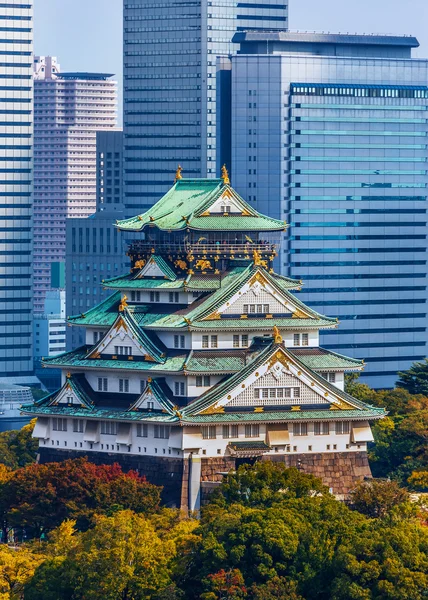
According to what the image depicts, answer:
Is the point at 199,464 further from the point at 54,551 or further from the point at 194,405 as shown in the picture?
the point at 54,551

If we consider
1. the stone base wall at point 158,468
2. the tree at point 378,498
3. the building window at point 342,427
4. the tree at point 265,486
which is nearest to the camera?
the tree at point 265,486

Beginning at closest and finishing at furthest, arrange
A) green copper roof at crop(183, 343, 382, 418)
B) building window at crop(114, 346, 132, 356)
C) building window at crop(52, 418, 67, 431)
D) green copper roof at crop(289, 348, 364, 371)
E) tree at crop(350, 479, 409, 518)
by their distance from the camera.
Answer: tree at crop(350, 479, 409, 518) < green copper roof at crop(183, 343, 382, 418) < building window at crop(114, 346, 132, 356) < green copper roof at crop(289, 348, 364, 371) < building window at crop(52, 418, 67, 431)

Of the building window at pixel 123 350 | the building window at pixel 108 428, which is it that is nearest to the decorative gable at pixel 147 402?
the building window at pixel 108 428

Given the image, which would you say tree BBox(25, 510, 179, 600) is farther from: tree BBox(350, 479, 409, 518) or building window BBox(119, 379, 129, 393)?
building window BBox(119, 379, 129, 393)

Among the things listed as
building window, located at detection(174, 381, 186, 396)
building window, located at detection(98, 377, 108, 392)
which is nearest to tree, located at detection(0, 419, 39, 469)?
building window, located at detection(98, 377, 108, 392)

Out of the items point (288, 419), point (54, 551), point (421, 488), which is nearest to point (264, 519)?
point (54, 551)

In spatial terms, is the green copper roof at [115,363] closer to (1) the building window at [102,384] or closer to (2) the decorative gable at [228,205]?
(1) the building window at [102,384]

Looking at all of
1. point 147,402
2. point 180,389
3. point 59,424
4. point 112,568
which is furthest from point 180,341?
point 112,568
